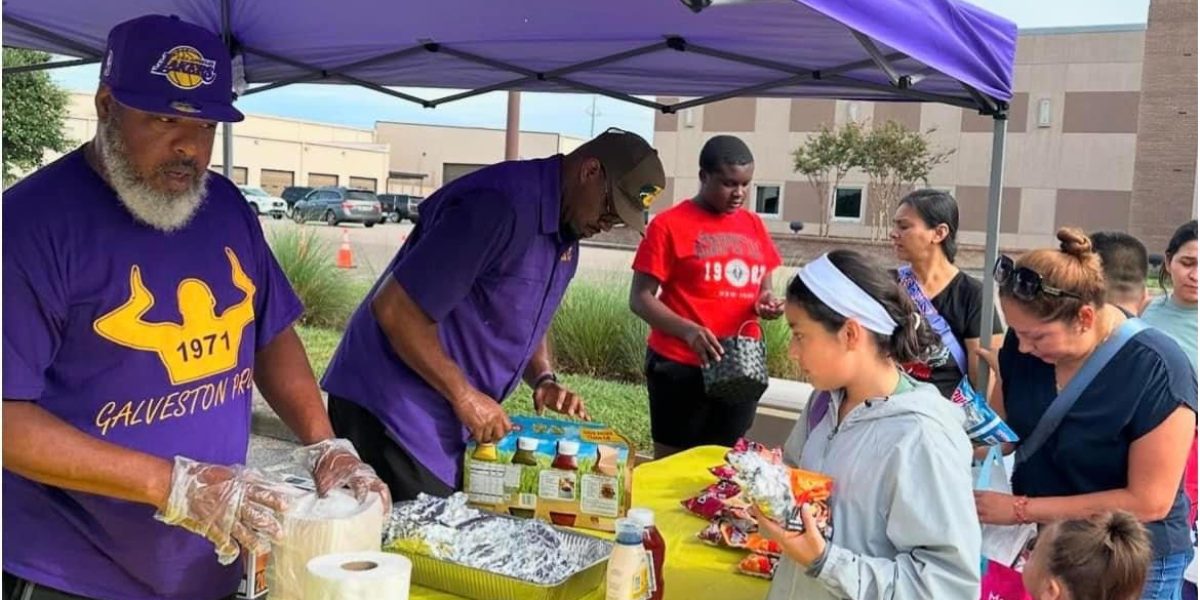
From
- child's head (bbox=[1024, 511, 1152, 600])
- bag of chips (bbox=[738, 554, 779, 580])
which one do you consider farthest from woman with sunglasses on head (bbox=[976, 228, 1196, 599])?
bag of chips (bbox=[738, 554, 779, 580])

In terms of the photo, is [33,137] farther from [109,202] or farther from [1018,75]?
[1018,75]

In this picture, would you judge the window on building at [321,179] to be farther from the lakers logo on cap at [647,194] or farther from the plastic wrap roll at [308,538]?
the plastic wrap roll at [308,538]

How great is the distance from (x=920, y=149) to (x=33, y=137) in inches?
865

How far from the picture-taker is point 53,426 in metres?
1.47

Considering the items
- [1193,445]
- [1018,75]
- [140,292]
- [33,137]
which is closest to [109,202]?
[140,292]

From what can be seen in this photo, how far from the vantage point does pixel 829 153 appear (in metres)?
27.6

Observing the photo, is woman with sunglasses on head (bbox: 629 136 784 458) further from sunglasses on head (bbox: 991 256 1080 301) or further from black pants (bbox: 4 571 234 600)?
black pants (bbox: 4 571 234 600)

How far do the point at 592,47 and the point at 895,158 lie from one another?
2481cm

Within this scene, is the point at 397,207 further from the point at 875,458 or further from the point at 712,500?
the point at 875,458

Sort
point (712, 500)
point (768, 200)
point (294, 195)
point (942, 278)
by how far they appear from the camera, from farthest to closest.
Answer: point (294, 195) < point (768, 200) < point (942, 278) < point (712, 500)

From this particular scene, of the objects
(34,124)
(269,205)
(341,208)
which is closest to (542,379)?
(34,124)

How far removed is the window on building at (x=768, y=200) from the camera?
108 feet

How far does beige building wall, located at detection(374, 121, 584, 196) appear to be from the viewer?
179ft

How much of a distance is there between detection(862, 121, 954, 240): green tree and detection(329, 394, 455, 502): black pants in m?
25.9
